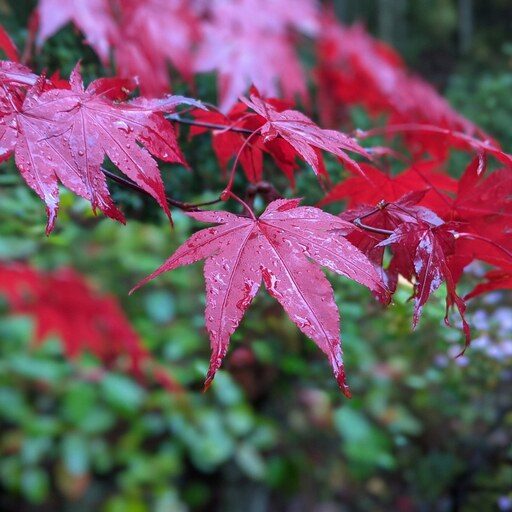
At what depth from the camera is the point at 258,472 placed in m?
1.73

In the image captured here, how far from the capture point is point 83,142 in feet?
1.85

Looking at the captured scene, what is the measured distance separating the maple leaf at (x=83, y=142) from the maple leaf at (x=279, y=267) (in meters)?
0.06

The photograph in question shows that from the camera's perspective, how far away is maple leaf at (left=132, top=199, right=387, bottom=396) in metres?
0.50

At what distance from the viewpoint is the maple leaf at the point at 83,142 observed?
1.78ft

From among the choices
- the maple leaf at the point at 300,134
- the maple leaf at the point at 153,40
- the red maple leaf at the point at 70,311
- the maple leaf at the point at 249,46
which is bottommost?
the red maple leaf at the point at 70,311

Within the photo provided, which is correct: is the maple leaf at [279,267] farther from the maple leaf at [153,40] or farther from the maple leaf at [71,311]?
the maple leaf at [71,311]

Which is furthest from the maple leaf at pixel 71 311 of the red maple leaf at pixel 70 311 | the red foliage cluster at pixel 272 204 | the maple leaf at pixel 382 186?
the maple leaf at pixel 382 186

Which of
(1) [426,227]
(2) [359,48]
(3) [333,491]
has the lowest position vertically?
(3) [333,491]

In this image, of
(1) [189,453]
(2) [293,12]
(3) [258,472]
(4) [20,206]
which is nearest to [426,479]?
(3) [258,472]

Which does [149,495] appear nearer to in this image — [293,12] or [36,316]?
[36,316]

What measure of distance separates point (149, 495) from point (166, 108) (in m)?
1.56

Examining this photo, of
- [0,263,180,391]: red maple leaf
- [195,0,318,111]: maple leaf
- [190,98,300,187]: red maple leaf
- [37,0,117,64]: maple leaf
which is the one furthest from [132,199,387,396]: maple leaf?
[0,263,180,391]: red maple leaf

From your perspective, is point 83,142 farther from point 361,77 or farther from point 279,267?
point 361,77

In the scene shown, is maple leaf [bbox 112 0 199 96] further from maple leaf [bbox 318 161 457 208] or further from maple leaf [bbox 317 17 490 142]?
maple leaf [bbox 317 17 490 142]
